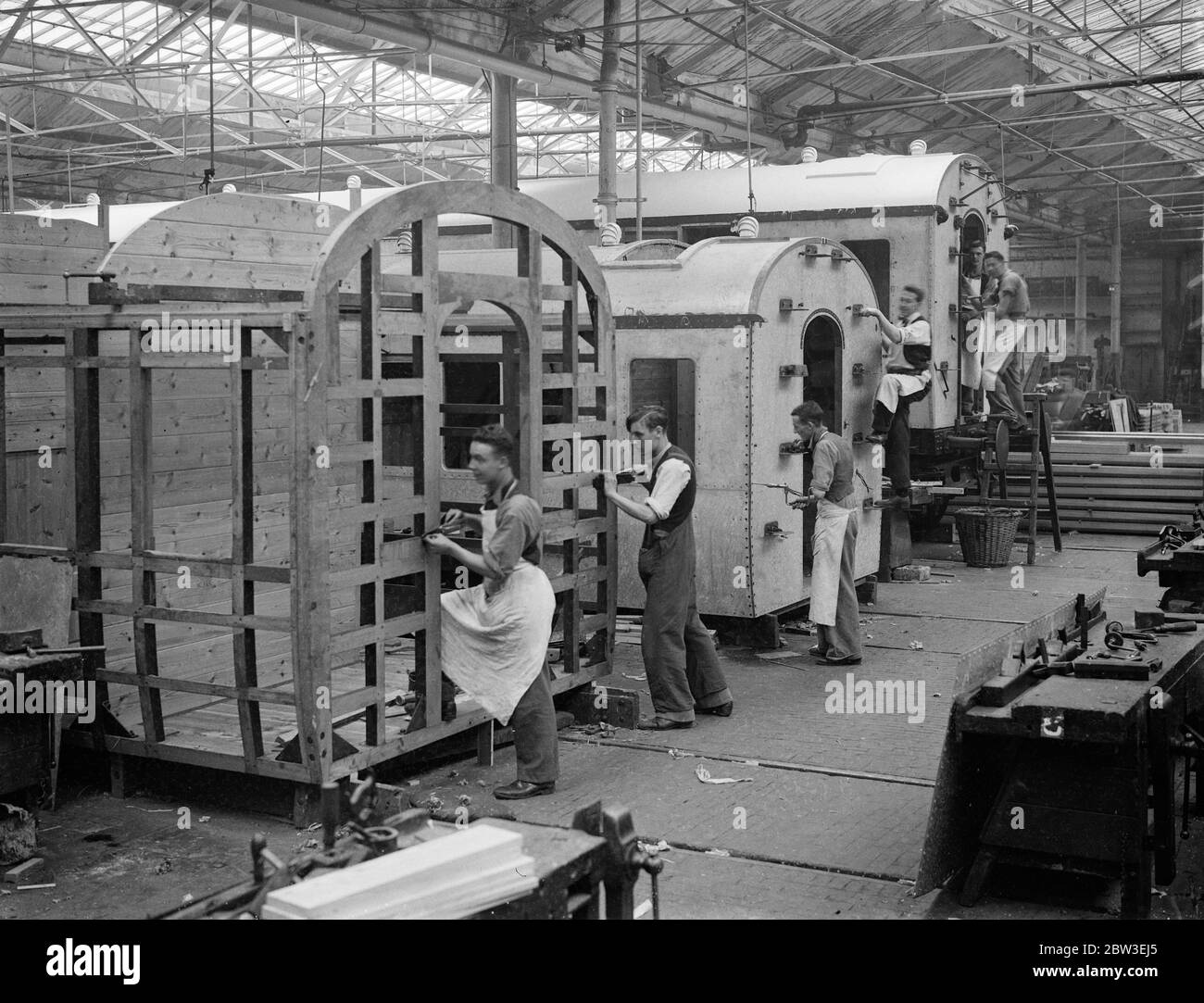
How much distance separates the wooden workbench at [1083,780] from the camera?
5.31 m

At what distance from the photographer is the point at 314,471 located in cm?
638

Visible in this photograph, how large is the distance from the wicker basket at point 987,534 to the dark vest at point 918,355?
8.20 feet

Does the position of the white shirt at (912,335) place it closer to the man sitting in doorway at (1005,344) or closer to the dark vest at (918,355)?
the dark vest at (918,355)

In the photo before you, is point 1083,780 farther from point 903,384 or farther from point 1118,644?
point 903,384

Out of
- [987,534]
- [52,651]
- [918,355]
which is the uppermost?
[918,355]

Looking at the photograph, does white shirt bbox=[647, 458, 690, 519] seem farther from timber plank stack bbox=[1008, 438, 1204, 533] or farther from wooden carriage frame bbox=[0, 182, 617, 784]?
timber plank stack bbox=[1008, 438, 1204, 533]

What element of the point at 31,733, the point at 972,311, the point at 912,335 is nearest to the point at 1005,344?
the point at 972,311

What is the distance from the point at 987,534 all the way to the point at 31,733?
455 inches

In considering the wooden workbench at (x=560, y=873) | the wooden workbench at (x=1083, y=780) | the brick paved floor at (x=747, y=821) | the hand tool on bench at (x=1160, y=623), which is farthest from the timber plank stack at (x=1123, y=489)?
the wooden workbench at (x=560, y=873)

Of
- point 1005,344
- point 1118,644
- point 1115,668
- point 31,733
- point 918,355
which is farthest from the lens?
point 1005,344

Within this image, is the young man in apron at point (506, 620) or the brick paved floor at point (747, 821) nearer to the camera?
the brick paved floor at point (747, 821)

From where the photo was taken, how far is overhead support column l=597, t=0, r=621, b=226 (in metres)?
15.7

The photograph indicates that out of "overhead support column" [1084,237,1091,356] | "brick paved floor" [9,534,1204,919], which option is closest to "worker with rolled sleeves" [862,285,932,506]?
"brick paved floor" [9,534,1204,919]

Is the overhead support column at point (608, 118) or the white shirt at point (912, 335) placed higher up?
the overhead support column at point (608, 118)
